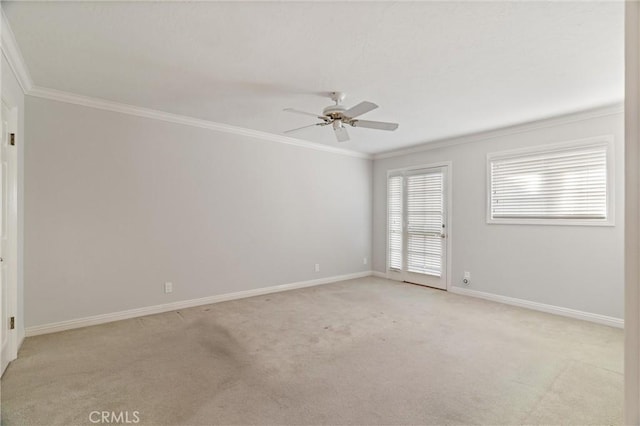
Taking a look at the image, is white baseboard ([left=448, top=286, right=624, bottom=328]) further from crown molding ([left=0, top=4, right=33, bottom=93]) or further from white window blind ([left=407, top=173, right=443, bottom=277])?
crown molding ([left=0, top=4, right=33, bottom=93])

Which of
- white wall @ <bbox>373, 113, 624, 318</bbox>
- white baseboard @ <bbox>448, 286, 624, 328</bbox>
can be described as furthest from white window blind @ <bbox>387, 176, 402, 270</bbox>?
white baseboard @ <bbox>448, 286, 624, 328</bbox>

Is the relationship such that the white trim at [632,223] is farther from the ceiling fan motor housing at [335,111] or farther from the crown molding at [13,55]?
the crown molding at [13,55]

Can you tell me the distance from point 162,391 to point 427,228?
4.57 meters

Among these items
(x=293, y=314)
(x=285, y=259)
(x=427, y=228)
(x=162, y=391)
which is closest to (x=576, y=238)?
(x=427, y=228)

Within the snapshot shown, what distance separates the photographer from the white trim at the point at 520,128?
12.0ft

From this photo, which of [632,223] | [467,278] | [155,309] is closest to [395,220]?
[467,278]

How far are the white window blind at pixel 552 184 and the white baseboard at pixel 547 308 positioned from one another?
45.2 inches

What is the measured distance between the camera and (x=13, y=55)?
2488 millimetres

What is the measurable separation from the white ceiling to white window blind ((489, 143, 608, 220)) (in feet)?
2.04

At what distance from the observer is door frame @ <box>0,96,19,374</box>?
263 cm

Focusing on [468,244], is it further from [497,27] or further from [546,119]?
[497,27]

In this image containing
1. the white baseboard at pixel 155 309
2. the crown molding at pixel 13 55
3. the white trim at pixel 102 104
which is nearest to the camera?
the crown molding at pixel 13 55

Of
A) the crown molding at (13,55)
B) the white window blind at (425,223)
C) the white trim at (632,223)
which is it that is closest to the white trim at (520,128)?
the white window blind at (425,223)

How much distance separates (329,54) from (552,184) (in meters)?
3.46
